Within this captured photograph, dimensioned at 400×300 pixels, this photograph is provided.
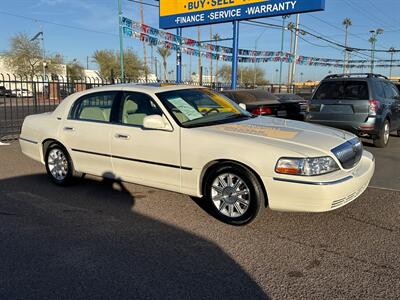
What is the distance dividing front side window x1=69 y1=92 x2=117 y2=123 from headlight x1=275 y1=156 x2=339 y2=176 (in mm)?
2556

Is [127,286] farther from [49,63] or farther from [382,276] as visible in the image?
[49,63]

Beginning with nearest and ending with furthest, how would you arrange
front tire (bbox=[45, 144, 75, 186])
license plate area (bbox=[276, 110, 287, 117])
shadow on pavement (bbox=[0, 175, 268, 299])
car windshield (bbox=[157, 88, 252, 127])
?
shadow on pavement (bbox=[0, 175, 268, 299]) < car windshield (bbox=[157, 88, 252, 127]) < front tire (bbox=[45, 144, 75, 186]) < license plate area (bbox=[276, 110, 287, 117])

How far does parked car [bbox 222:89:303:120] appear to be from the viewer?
9.84 meters

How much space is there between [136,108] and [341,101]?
17.7ft

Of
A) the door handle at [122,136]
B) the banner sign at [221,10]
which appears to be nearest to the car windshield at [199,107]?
the door handle at [122,136]

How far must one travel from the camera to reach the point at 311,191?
3656 millimetres

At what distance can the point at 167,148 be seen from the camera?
4.45m

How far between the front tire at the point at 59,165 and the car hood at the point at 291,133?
250cm

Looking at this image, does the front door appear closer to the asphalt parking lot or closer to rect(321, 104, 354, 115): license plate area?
the asphalt parking lot

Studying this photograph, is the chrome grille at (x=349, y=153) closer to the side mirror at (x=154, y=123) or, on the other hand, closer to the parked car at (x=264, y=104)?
the side mirror at (x=154, y=123)

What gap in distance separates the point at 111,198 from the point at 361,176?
3226 mm

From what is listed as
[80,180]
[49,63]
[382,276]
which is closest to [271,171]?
[382,276]

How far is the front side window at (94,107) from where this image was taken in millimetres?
5176

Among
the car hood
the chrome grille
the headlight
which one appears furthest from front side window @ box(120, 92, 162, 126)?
the chrome grille
